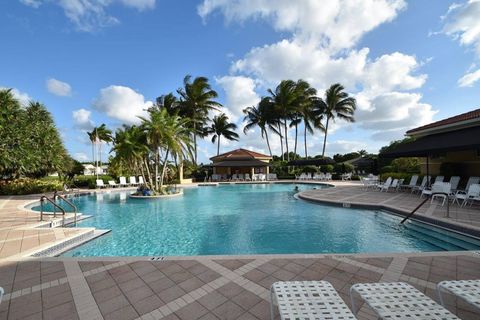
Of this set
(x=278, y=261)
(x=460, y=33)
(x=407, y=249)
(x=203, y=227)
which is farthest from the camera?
(x=460, y=33)

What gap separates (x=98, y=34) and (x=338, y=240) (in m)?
14.6

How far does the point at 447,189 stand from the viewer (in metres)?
9.73

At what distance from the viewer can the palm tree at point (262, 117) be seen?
34.2m

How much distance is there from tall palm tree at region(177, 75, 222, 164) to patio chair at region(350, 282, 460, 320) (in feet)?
95.8

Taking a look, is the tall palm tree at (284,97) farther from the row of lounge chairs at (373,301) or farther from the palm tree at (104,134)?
the palm tree at (104,134)

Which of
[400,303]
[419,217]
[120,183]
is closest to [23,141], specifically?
[120,183]

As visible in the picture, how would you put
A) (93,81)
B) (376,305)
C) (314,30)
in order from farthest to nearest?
(93,81)
(314,30)
(376,305)

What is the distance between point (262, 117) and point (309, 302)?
113 ft

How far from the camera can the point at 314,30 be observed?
1128cm

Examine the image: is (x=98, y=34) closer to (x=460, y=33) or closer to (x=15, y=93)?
(x=15, y=93)

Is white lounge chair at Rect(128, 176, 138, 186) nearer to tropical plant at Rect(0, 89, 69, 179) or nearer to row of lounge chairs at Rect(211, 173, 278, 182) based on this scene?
tropical plant at Rect(0, 89, 69, 179)

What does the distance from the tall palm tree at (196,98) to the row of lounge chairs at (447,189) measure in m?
22.8

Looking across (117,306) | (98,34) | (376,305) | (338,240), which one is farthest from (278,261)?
(98,34)

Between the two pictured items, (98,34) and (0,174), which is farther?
(0,174)
